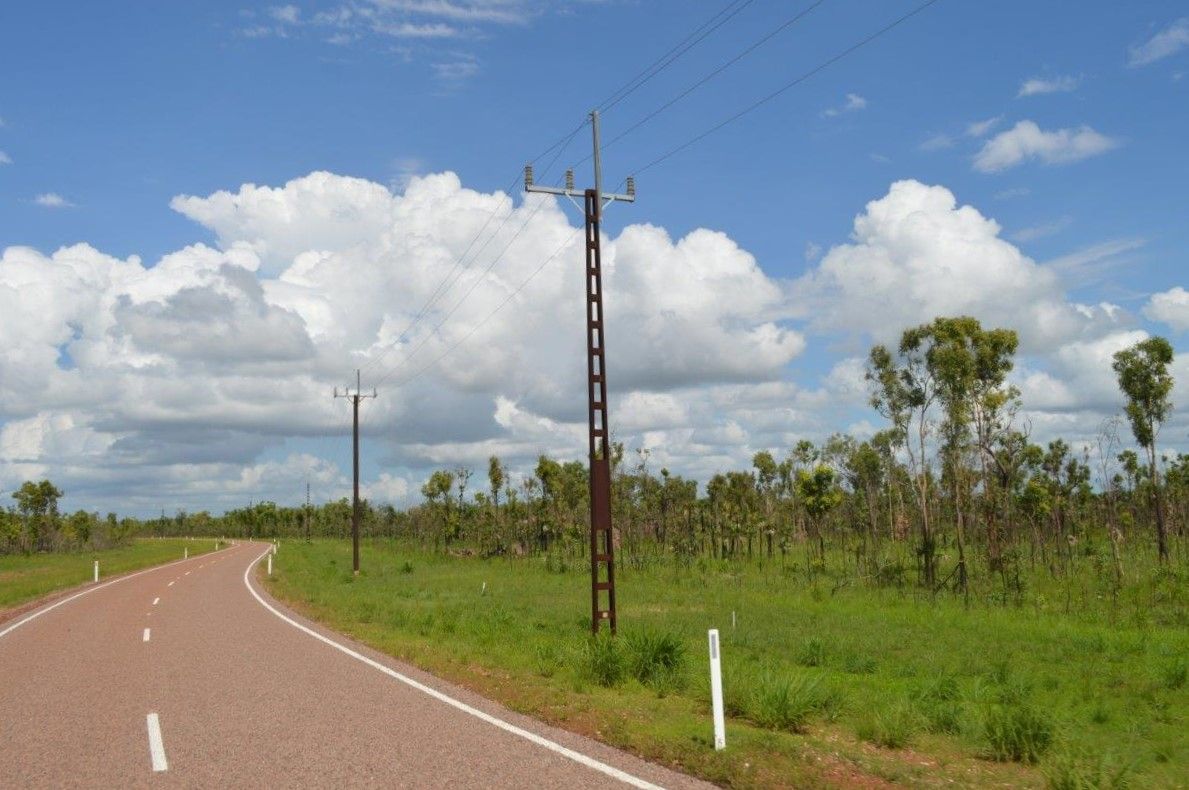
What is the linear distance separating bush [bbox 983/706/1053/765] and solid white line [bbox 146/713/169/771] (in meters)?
8.56

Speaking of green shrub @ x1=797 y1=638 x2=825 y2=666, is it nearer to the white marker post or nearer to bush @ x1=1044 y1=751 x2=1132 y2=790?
the white marker post

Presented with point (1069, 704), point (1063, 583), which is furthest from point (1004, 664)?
point (1063, 583)

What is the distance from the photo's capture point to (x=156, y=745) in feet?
31.7

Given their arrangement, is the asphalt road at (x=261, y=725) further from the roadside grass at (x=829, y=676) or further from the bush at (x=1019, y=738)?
the bush at (x=1019, y=738)

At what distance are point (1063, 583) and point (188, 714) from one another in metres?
35.2

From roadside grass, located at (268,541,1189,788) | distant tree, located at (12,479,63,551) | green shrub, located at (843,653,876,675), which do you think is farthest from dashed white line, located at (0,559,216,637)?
distant tree, located at (12,479,63,551)

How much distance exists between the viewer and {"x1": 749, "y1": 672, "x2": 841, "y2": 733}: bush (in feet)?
35.6

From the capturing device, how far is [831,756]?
8.82 metres

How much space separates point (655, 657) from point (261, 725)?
572cm

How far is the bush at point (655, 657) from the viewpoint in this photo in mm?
13602

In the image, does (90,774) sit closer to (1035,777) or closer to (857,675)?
(1035,777)

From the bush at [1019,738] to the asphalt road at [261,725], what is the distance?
14.0 ft

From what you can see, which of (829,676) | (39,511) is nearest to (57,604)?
(829,676)

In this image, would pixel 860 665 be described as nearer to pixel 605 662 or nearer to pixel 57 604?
pixel 605 662
